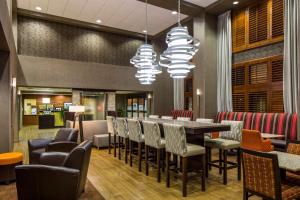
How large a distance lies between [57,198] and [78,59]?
766 cm

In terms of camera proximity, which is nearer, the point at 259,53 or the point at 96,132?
the point at 259,53

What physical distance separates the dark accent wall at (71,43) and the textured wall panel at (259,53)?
5327mm

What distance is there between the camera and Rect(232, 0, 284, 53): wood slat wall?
594cm

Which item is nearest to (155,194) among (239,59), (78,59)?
(239,59)

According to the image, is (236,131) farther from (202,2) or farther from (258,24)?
(202,2)

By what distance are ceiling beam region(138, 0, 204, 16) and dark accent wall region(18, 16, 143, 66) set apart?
360cm

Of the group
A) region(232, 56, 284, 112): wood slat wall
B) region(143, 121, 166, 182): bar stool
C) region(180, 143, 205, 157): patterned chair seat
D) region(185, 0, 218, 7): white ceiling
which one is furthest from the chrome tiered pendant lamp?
region(232, 56, 284, 112): wood slat wall

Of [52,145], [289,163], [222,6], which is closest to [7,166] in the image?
[52,145]

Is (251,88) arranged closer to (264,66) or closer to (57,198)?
(264,66)

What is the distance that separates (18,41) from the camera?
7.93 meters

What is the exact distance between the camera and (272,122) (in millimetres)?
5645

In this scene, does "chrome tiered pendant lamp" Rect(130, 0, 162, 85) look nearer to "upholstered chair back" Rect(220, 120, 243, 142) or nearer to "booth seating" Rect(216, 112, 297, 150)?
"upholstered chair back" Rect(220, 120, 243, 142)

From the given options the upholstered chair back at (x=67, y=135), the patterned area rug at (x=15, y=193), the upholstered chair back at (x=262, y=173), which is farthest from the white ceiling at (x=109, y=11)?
the upholstered chair back at (x=262, y=173)

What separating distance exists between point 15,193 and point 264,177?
3689mm
